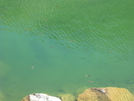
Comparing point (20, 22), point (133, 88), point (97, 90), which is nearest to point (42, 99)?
point (97, 90)

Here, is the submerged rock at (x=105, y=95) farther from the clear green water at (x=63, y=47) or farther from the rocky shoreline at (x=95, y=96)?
the clear green water at (x=63, y=47)

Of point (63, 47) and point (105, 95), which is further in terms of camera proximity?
point (63, 47)

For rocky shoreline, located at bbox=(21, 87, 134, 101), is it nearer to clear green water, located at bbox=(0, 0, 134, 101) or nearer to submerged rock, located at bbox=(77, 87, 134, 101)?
submerged rock, located at bbox=(77, 87, 134, 101)

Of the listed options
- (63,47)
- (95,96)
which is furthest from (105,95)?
(63,47)

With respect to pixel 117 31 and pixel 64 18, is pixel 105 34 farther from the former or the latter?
pixel 64 18

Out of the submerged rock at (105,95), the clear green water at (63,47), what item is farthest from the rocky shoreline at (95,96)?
the clear green water at (63,47)

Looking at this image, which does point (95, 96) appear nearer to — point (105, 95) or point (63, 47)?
point (105, 95)
